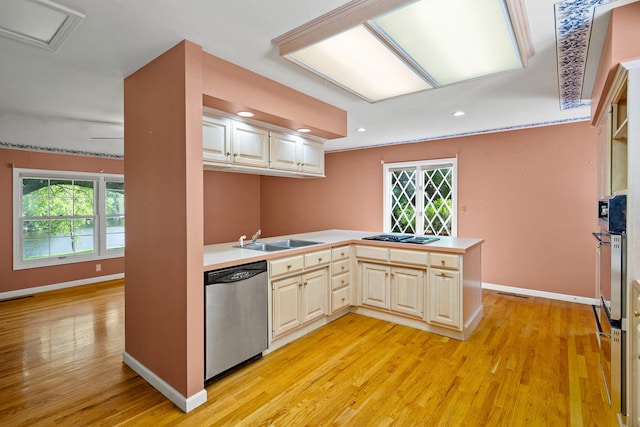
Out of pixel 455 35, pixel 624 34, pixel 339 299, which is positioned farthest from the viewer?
pixel 339 299

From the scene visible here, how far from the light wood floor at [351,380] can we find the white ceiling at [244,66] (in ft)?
7.29

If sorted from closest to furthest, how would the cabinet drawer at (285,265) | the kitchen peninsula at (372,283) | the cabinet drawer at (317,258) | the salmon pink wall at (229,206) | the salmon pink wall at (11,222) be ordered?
the cabinet drawer at (285,265)
the kitchen peninsula at (372,283)
the cabinet drawer at (317,258)
the salmon pink wall at (11,222)
the salmon pink wall at (229,206)

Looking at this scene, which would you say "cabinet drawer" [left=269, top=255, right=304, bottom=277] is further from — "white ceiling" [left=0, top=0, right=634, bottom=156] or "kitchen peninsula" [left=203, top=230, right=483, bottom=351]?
"white ceiling" [left=0, top=0, right=634, bottom=156]

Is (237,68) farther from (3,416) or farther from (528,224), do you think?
(528,224)

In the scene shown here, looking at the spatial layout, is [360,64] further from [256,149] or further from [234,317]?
[234,317]

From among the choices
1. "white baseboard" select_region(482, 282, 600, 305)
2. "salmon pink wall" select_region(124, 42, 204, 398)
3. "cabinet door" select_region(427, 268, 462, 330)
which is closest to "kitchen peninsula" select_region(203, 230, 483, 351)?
"cabinet door" select_region(427, 268, 462, 330)

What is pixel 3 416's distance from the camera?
1943 mm

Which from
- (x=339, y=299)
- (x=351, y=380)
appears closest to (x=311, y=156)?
(x=339, y=299)

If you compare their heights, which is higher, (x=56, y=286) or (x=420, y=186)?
(x=420, y=186)

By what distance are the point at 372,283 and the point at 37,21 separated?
3.22m

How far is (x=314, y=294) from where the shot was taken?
3074mm

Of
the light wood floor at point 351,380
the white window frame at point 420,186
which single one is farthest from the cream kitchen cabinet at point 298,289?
the white window frame at point 420,186

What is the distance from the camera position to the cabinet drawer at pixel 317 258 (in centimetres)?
297

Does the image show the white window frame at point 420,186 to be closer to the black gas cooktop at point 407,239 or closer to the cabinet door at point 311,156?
the black gas cooktop at point 407,239
